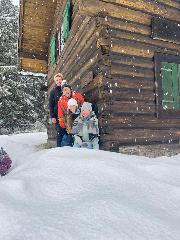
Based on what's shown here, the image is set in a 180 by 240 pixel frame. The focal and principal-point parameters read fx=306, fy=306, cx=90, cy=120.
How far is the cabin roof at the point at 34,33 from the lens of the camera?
1144 centimetres

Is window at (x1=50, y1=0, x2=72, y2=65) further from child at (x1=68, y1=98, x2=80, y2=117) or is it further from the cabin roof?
child at (x1=68, y1=98, x2=80, y2=117)

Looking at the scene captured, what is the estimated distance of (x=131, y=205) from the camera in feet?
7.27

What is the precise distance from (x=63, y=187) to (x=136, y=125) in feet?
14.0

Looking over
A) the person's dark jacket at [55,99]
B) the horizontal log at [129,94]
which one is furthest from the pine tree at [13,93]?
the horizontal log at [129,94]

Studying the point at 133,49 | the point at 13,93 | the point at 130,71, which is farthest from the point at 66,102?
the point at 13,93

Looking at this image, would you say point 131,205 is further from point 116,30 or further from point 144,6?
point 144,6

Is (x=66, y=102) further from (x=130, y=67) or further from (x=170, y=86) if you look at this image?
(x=170, y=86)

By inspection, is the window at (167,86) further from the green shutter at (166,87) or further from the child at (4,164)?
the child at (4,164)

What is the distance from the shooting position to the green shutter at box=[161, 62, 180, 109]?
282 inches

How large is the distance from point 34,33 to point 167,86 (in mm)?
7552

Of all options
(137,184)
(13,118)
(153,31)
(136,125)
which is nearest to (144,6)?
(153,31)

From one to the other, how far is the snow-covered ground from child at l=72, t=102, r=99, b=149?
2.14 metres

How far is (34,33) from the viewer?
12.8m

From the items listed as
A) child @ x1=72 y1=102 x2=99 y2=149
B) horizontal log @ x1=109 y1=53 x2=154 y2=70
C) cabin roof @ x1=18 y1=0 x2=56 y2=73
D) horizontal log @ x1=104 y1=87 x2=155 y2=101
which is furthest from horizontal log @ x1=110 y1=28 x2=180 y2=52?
cabin roof @ x1=18 y1=0 x2=56 y2=73
